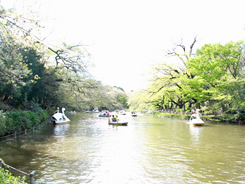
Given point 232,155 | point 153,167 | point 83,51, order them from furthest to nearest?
point 83,51 < point 232,155 < point 153,167

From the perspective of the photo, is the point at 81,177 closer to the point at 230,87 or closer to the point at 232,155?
the point at 232,155

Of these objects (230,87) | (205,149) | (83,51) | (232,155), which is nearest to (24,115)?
(83,51)

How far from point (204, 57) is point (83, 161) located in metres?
28.7

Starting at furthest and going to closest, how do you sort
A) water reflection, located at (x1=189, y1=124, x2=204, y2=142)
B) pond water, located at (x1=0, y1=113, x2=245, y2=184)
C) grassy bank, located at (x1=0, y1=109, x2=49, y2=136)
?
water reflection, located at (x1=189, y1=124, x2=204, y2=142) → grassy bank, located at (x1=0, y1=109, x2=49, y2=136) → pond water, located at (x1=0, y1=113, x2=245, y2=184)

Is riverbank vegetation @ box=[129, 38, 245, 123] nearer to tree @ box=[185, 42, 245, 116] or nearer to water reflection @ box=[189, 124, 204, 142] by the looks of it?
tree @ box=[185, 42, 245, 116]

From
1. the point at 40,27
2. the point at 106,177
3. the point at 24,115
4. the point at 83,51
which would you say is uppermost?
the point at 83,51

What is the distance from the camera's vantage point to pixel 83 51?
27266mm

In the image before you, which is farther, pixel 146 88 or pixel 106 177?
pixel 146 88

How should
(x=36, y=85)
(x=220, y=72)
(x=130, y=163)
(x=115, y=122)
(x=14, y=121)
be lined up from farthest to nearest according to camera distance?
(x=220, y=72) < (x=115, y=122) < (x=36, y=85) < (x=14, y=121) < (x=130, y=163)

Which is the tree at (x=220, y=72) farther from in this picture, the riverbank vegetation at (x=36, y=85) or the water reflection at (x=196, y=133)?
the riverbank vegetation at (x=36, y=85)

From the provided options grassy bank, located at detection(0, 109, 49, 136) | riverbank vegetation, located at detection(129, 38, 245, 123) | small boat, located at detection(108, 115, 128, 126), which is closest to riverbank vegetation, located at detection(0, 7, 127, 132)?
grassy bank, located at detection(0, 109, 49, 136)

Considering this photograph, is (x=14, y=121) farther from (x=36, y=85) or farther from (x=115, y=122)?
(x=115, y=122)

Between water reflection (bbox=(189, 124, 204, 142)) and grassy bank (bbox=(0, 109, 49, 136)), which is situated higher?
grassy bank (bbox=(0, 109, 49, 136))

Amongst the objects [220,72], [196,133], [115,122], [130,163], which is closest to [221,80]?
[220,72]
